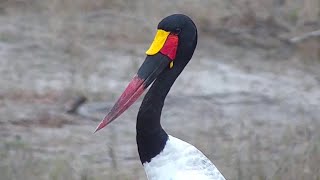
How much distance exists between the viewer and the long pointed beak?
4.74 m

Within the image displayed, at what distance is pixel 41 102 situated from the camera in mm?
8352

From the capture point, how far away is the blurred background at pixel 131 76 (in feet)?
21.6

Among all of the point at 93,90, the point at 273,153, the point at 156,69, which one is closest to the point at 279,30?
the point at 93,90

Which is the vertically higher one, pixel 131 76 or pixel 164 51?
pixel 164 51

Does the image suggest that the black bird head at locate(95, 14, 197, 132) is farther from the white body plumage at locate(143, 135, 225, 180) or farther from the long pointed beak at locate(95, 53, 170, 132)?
the white body plumage at locate(143, 135, 225, 180)

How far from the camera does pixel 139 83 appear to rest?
481 cm

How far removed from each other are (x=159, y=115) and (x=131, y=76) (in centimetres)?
417

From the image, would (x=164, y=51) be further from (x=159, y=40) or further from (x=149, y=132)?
(x=149, y=132)

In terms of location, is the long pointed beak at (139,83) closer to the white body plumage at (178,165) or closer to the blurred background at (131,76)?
the white body plumage at (178,165)

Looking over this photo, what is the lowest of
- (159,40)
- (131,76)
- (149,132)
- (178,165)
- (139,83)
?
(131,76)

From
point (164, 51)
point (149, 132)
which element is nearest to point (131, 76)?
point (164, 51)

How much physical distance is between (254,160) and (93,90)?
2.43 meters

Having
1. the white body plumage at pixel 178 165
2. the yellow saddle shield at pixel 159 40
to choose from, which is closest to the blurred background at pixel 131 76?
the white body plumage at pixel 178 165

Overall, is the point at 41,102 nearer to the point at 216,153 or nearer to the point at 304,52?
the point at 216,153
